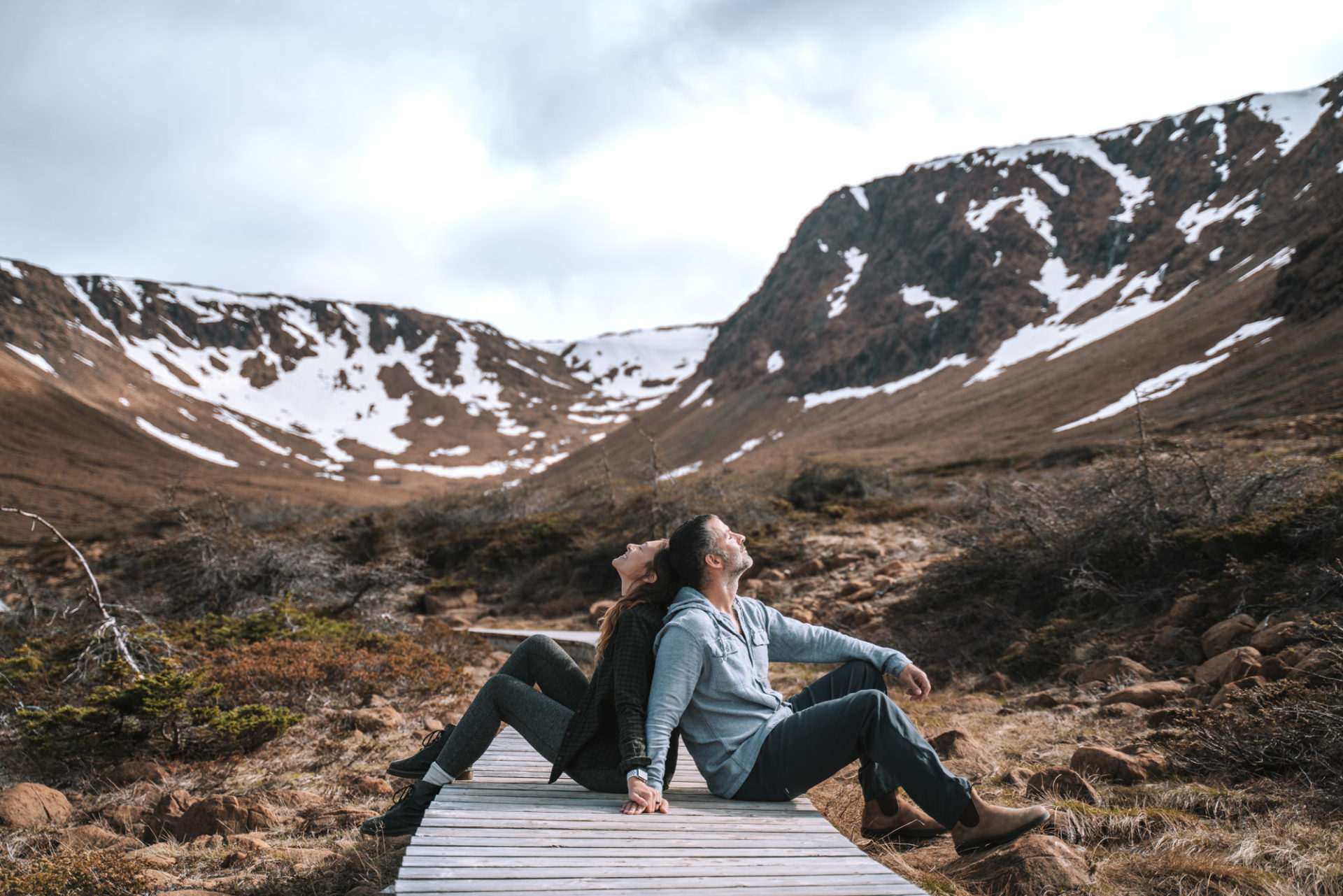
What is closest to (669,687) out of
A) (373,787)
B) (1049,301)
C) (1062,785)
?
(1062,785)

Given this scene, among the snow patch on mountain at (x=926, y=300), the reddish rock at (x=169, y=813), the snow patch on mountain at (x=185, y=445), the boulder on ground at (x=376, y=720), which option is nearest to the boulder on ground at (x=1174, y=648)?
the boulder on ground at (x=376, y=720)

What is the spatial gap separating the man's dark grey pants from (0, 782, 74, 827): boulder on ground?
14.4ft

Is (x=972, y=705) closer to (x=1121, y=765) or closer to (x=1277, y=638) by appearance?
(x=1277, y=638)

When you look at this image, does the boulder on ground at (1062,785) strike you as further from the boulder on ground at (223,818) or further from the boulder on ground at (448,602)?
the boulder on ground at (448,602)

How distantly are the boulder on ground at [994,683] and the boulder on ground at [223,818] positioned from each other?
227 inches

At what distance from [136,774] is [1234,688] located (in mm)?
7414

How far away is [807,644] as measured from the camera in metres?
3.41

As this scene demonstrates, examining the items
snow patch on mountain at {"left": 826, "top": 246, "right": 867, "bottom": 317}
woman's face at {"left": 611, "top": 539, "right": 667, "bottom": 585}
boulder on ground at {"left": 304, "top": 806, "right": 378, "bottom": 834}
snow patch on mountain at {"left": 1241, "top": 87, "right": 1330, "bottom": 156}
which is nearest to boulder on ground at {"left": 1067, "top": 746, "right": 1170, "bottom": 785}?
woman's face at {"left": 611, "top": 539, "right": 667, "bottom": 585}

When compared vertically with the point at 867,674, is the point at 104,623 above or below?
below

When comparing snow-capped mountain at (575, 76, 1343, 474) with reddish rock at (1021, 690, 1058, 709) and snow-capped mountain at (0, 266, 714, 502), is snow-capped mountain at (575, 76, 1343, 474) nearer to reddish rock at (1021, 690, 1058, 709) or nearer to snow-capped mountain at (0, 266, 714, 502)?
reddish rock at (1021, 690, 1058, 709)

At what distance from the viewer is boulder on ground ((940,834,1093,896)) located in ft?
8.34

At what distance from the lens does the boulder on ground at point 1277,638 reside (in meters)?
4.97

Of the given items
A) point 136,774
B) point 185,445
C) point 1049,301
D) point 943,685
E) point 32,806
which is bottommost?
point 943,685

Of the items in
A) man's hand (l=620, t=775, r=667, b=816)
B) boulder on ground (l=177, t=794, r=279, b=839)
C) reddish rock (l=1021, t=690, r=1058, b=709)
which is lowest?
reddish rock (l=1021, t=690, r=1058, b=709)
